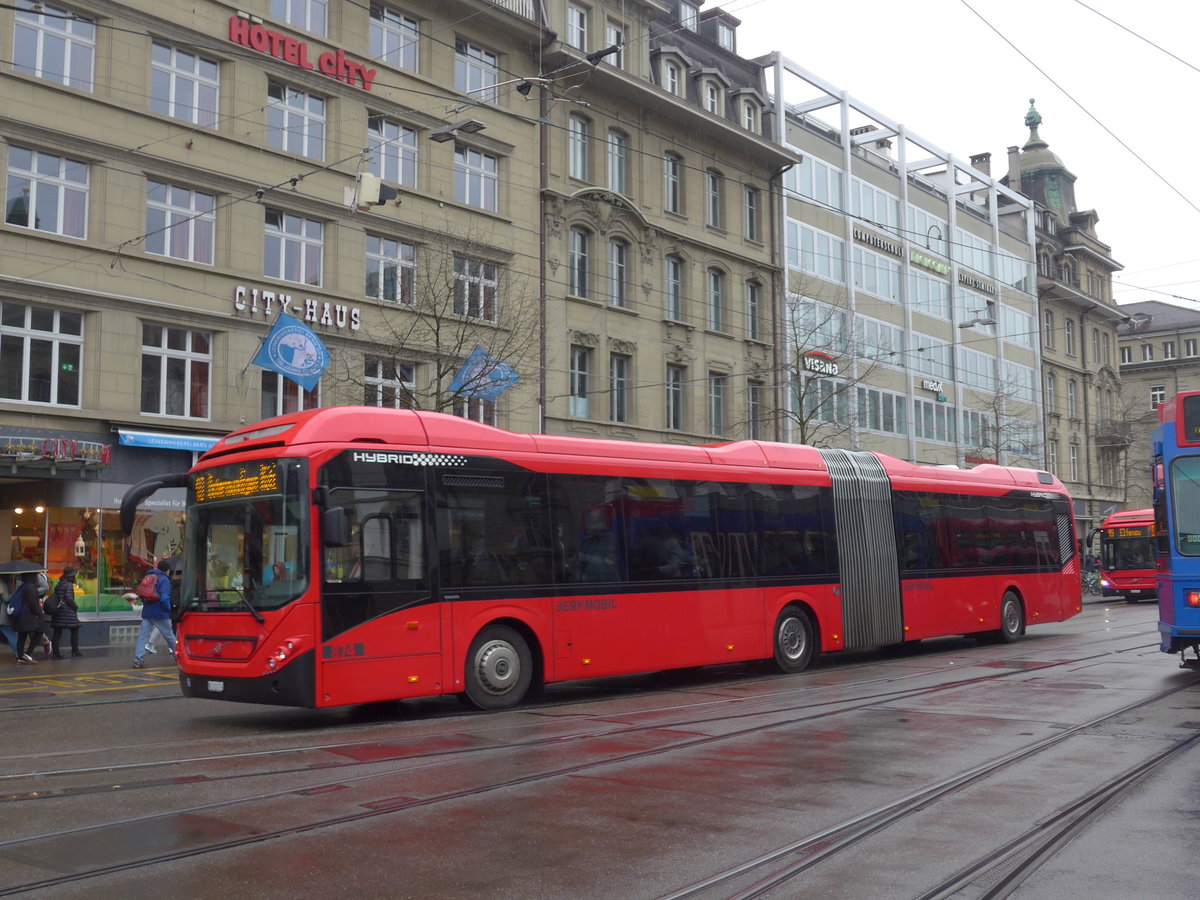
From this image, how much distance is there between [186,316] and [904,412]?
31.5 m

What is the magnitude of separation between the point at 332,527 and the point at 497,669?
2.69 meters

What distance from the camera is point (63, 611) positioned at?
20688mm

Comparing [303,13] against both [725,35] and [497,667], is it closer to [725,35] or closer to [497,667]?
[725,35]

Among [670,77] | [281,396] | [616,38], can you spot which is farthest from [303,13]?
[670,77]

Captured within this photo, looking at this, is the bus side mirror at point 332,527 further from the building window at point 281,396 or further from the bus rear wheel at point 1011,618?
the building window at point 281,396

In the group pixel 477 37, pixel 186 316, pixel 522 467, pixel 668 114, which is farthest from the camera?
pixel 668 114

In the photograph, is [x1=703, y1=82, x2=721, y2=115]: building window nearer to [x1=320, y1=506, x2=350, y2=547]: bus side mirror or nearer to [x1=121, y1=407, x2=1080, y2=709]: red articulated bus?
[x1=121, y1=407, x2=1080, y2=709]: red articulated bus

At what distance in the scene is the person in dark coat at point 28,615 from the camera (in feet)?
64.3

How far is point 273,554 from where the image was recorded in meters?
11.3

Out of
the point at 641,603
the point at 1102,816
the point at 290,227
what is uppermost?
the point at 290,227

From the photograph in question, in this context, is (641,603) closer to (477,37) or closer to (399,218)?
(399,218)

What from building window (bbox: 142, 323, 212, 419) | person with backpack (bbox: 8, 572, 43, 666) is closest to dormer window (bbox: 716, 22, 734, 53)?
building window (bbox: 142, 323, 212, 419)

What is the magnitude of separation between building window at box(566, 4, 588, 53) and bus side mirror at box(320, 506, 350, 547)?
25021mm

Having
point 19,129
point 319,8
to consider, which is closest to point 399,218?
point 319,8
